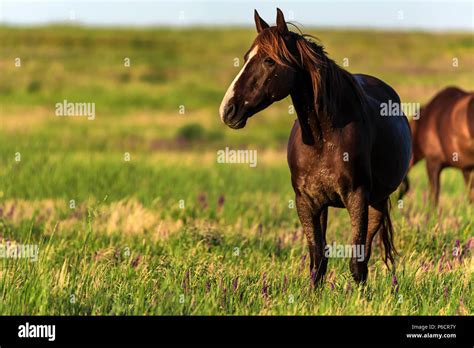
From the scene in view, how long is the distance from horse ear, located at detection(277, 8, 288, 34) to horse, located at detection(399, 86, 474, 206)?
7.36 meters

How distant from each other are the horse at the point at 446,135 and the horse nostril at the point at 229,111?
759 cm

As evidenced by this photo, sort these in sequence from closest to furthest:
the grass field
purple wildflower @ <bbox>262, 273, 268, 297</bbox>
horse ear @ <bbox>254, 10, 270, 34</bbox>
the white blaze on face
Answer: the white blaze on face → horse ear @ <bbox>254, 10, 270, 34</bbox> → the grass field → purple wildflower @ <bbox>262, 273, 268, 297</bbox>

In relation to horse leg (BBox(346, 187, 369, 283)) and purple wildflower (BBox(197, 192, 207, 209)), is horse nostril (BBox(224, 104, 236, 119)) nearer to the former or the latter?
horse leg (BBox(346, 187, 369, 283))

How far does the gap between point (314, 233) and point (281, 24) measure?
1.79m

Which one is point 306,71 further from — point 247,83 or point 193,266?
point 193,266

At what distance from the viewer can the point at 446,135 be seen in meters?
13.5

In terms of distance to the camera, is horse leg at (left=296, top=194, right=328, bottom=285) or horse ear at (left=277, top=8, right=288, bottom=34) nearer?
horse ear at (left=277, top=8, right=288, bottom=34)

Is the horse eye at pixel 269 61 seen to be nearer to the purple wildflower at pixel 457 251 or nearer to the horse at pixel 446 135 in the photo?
the purple wildflower at pixel 457 251

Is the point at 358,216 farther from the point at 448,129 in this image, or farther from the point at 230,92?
the point at 448,129

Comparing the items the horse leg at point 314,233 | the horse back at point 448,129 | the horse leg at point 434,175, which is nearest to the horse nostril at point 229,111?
the horse leg at point 314,233

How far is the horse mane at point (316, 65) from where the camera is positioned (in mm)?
5906

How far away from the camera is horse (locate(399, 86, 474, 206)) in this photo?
1320 cm

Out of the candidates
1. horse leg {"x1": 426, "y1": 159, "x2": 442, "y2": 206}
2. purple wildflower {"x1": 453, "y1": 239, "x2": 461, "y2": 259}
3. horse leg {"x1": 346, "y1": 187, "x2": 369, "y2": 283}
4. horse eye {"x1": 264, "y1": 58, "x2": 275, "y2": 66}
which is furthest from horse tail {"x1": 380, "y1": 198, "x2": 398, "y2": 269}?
horse leg {"x1": 426, "y1": 159, "x2": 442, "y2": 206}
